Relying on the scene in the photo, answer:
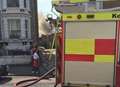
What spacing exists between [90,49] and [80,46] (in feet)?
0.56

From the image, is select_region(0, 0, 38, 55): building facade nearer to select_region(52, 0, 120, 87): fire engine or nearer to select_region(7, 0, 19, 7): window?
select_region(7, 0, 19, 7): window

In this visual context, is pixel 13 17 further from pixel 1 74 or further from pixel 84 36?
pixel 84 36

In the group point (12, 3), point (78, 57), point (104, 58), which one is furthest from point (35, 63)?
point (12, 3)

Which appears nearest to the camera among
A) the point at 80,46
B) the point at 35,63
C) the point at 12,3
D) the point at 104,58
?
the point at 104,58

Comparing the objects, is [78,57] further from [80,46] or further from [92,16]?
[92,16]

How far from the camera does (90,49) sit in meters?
6.04

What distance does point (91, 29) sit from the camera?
6.05 meters

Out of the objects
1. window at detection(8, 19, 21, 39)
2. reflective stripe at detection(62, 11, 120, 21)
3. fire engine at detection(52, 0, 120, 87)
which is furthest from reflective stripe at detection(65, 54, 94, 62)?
window at detection(8, 19, 21, 39)

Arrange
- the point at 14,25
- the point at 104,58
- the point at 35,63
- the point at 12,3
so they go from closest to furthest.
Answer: the point at 104,58 → the point at 35,63 → the point at 12,3 → the point at 14,25

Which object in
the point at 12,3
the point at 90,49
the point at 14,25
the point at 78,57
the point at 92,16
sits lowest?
the point at 14,25

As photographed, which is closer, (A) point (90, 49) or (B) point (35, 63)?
(A) point (90, 49)

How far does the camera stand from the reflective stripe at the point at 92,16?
5895 millimetres

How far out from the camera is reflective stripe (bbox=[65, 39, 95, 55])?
6.03m

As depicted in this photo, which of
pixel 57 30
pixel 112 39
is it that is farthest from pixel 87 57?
pixel 57 30
